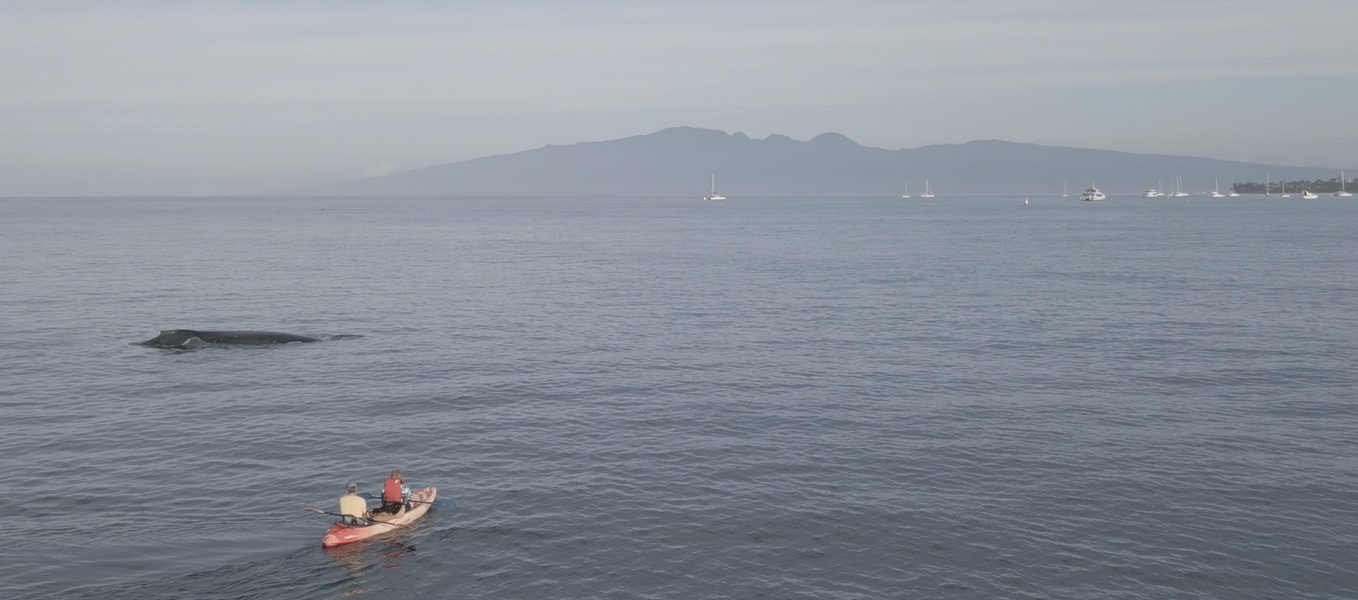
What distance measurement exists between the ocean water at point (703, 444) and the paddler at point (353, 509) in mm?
1055

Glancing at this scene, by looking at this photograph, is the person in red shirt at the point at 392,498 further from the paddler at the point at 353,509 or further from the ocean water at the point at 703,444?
the ocean water at the point at 703,444

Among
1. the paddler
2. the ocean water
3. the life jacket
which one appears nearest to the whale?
the ocean water

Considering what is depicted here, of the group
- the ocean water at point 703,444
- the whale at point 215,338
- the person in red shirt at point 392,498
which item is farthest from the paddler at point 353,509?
the whale at point 215,338

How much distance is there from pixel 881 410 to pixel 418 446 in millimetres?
20010

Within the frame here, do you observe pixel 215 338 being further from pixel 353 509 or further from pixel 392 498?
pixel 353 509

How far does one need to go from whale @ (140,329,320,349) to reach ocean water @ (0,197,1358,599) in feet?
7.44

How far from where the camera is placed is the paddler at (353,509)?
32.5 meters

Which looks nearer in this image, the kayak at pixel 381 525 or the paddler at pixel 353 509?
the kayak at pixel 381 525

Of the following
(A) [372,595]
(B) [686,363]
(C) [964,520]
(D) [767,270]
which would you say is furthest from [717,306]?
(A) [372,595]

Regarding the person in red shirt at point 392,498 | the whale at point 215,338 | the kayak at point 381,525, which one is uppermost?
the whale at point 215,338

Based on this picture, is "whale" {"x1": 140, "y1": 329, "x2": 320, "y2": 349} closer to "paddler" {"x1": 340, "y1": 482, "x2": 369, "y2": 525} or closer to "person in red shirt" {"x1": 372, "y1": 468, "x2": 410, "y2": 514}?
"person in red shirt" {"x1": 372, "y1": 468, "x2": 410, "y2": 514}

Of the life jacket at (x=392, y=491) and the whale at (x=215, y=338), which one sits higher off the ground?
the whale at (x=215, y=338)

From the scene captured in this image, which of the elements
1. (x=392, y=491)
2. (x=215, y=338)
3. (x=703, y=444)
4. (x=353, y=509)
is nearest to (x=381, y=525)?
(x=392, y=491)

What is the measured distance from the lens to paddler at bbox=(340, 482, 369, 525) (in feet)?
107
